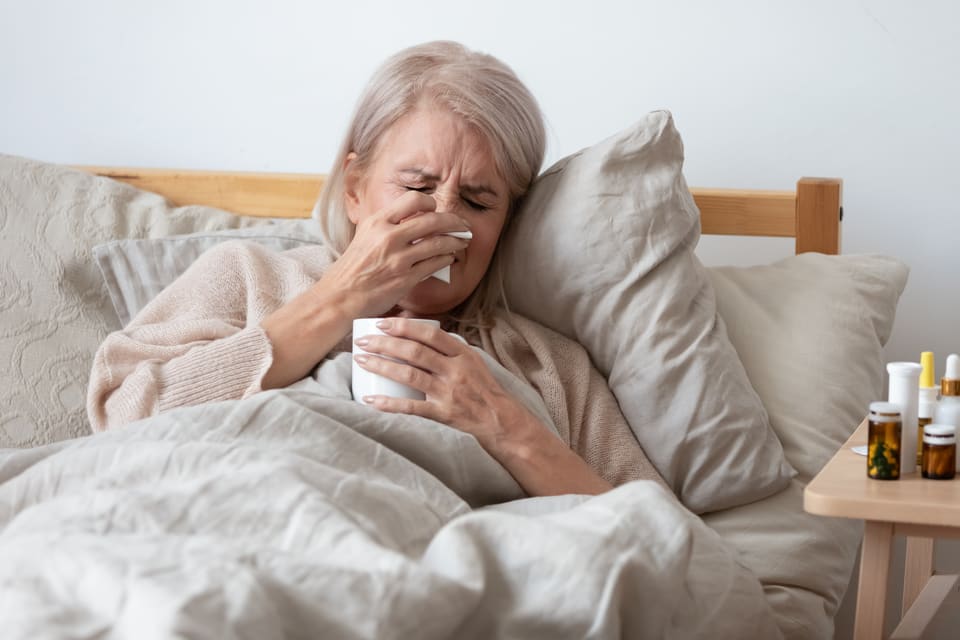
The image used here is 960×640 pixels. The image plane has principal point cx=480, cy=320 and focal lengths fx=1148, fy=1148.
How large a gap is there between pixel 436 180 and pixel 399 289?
0.50 ft

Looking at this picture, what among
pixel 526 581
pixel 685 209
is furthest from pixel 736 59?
pixel 526 581

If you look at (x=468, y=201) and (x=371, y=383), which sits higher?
(x=468, y=201)

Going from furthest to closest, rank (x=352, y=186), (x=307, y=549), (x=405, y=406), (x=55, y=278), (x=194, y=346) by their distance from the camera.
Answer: (x=55, y=278), (x=352, y=186), (x=194, y=346), (x=405, y=406), (x=307, y=549)

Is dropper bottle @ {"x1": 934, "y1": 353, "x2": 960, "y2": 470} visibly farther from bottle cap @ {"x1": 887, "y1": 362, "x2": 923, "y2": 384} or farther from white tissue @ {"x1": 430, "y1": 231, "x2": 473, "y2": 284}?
white tissue @ {"x1": 430, "y1": 231, "x2": 473, "y2": 284}

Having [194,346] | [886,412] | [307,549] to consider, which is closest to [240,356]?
[194,346]

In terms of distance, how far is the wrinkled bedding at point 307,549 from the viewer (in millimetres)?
686

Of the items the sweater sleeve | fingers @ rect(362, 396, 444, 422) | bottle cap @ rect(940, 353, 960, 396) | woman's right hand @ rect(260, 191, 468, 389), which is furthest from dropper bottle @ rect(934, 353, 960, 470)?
the sweater sleeve

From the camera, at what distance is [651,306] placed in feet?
4.67

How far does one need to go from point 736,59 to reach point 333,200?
69 cm

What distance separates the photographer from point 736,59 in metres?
1.80

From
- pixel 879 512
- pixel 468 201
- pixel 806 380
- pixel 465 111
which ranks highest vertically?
pixel 465 111

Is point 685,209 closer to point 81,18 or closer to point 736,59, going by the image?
point 736,59

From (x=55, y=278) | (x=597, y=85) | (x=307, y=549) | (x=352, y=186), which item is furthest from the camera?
(x=597, y=85)

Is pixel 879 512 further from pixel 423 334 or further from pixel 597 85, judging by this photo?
pixel 597 85
